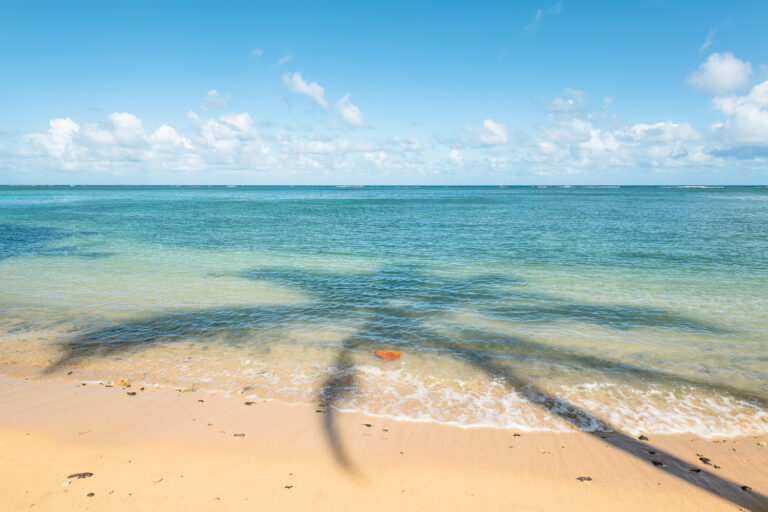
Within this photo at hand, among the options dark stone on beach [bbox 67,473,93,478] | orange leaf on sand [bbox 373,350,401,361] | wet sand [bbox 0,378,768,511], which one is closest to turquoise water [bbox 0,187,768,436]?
orange leaf on sand [bbox 373,350,401,361]

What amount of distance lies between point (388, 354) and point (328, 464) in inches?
177

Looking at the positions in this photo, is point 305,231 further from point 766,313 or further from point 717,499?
point 717,499

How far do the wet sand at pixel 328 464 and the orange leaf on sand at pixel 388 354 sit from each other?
2.72m

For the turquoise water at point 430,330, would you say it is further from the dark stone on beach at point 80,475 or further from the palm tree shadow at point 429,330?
the dark stone on beach at point 80,475

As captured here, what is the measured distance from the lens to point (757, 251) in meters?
25.9

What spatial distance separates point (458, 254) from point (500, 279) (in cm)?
717

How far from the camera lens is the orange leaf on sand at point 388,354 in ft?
34.6

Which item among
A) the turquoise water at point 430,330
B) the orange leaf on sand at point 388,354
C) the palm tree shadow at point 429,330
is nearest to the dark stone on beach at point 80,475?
the turquoise water at point 430,330

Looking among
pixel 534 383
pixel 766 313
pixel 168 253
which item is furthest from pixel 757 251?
pixel 168 253

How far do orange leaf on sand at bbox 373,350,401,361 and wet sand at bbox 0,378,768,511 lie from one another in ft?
8.93

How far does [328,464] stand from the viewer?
6359 millimetres

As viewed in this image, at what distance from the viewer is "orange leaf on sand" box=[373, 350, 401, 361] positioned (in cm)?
1055

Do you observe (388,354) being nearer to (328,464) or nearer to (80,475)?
(328,464)

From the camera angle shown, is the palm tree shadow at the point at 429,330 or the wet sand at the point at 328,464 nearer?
the wet sand at the point at 328,464
